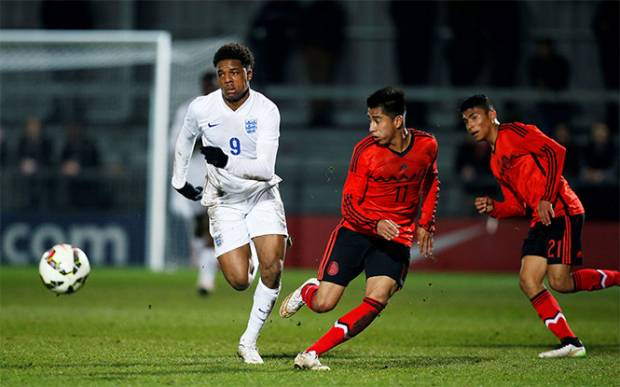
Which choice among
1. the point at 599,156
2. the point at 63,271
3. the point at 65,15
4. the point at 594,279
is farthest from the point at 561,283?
the point at 65,15

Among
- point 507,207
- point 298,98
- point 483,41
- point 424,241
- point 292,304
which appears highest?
point 483,41

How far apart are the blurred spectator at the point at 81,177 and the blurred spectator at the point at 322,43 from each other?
153 inches

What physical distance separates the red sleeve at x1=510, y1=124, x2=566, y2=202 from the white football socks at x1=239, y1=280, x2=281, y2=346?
204cm

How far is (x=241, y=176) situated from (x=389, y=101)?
1153 mm

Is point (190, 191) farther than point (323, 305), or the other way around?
point (190, 191)

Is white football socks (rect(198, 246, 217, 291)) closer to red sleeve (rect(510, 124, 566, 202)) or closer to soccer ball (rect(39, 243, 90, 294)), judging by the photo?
soccer ball (rect(39, 243, 90, 294))

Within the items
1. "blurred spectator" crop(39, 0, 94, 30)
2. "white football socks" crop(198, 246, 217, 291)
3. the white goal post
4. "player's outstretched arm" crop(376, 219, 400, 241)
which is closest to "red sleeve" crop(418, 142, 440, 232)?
"player's outstretched arm" crop(376, 219, 400, 241)

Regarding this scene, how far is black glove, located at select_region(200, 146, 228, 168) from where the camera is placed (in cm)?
794

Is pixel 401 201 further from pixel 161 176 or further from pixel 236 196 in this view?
pixel 161 176

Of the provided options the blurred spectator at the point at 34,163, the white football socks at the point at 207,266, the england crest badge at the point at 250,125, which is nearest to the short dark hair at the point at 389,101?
the england crest badge at the point at 250,125

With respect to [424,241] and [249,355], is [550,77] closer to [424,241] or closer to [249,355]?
[424,241]

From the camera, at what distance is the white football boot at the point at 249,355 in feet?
25.4

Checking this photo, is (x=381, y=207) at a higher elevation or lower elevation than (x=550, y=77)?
lower

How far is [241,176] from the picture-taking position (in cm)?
786
